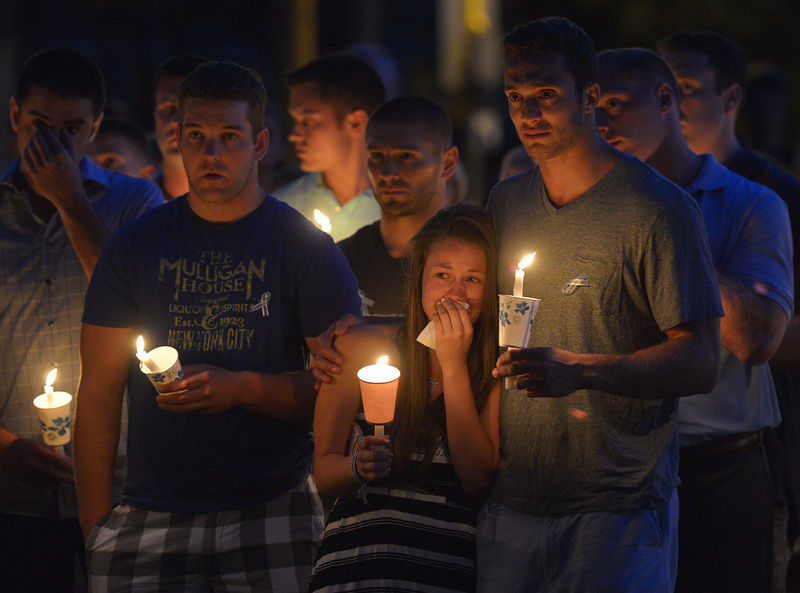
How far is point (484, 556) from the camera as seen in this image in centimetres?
314

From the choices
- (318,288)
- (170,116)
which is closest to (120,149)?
(170,116)

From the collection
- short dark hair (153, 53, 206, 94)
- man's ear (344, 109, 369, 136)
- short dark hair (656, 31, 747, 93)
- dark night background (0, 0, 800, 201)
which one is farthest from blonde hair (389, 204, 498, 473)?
dark night background (0, 0, 800, 201)

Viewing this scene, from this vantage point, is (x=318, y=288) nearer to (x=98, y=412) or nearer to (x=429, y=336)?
(x=429, y=336)

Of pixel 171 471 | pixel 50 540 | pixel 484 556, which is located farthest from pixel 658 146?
pixel 50 540

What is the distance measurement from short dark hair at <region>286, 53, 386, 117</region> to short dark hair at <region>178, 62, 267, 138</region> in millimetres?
2100

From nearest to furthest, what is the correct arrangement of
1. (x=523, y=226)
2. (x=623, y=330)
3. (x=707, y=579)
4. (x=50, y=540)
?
(x=623, y=330), (x=523, y=226), (x=707, y=579), (x=50, y=540)

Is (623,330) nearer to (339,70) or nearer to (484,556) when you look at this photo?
(484,556)

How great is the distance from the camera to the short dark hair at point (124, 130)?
21.6 feet

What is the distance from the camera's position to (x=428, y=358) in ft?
11.3

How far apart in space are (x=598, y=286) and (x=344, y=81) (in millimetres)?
3345

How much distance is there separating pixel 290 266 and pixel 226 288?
26 cm

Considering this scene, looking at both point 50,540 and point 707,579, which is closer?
point 707,579

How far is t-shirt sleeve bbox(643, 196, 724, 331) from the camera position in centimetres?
289

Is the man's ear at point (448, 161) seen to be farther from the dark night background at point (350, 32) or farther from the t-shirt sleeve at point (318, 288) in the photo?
the dark night background at point (350, 32)
